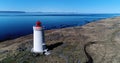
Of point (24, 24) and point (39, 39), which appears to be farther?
point (24, 24)

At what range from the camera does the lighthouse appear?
1530 cm

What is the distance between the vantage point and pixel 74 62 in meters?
15.3

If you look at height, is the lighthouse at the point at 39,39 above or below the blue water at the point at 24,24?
above

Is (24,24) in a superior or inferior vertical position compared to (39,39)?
inferior

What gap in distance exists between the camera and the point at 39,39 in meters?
15.6

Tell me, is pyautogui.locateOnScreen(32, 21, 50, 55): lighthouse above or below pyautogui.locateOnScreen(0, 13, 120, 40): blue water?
above

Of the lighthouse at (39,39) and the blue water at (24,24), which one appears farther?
the blue water at (24,24)

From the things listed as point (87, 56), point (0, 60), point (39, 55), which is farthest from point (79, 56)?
point (0, 60)

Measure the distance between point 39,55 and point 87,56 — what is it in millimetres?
4178

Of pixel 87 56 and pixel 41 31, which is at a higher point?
pixel 41 31

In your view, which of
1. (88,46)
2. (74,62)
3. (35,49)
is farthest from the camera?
(88,46)

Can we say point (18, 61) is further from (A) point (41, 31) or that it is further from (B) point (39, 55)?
(A) point (41, 31)

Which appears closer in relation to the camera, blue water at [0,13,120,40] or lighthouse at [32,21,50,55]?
lighthouse at [32,21,50,55]

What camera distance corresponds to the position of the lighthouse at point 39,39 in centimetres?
1530
